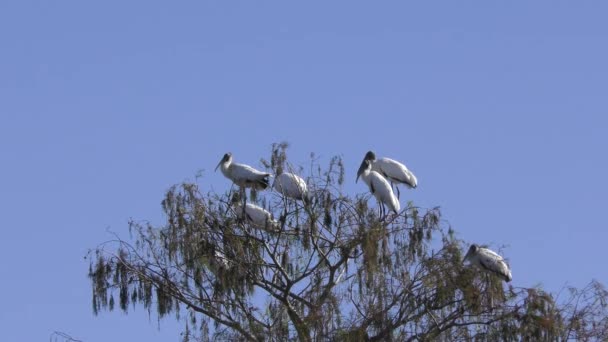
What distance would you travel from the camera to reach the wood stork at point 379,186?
28.7 metres

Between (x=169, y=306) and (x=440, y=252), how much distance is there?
3.13 m

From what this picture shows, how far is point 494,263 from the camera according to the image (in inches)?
1030

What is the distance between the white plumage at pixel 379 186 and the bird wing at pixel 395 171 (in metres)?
0.40

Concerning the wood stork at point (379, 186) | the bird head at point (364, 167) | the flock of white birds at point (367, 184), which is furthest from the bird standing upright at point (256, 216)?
the bird head at point (364, 167)

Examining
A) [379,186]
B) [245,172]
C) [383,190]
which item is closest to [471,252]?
[383,190]

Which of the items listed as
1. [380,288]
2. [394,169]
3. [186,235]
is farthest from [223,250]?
[394,169]

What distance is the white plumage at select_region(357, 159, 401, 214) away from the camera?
1131 inches

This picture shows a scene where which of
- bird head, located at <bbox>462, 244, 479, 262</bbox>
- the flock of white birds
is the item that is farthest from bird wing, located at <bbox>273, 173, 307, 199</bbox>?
bird head, located at <bbox>462, 244, 479, 262</bbox>

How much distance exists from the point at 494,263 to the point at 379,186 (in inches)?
152

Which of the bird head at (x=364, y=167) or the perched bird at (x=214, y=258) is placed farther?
the bird head at (x=364, y=167)

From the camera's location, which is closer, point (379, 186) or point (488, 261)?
point (488, 261)

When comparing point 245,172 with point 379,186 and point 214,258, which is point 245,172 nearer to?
point 379,186

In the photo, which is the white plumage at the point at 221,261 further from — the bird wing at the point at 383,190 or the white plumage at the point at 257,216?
the bird wing at the point at 383,190

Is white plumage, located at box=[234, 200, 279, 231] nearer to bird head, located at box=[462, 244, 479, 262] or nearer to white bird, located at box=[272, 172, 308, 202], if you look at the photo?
white bird, located at box=[272, 172, 308, 202]
